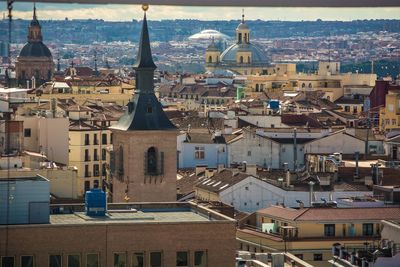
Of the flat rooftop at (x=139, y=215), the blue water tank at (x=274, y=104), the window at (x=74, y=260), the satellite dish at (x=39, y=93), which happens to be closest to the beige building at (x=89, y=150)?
the satellite dish at (x=39, y=93)

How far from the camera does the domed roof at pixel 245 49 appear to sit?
2554 inches

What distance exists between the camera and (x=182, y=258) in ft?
36.2

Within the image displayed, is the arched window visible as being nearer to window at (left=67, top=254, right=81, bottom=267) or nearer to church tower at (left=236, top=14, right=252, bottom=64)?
window at (left=67, top=254, right=81, bottom=267)

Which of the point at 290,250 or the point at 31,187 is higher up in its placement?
the point at 31,187

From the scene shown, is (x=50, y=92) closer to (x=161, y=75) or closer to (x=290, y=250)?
(x=161, y=75)

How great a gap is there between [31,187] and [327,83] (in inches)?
1541

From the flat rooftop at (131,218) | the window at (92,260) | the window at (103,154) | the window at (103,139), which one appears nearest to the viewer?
the window at (92,260)

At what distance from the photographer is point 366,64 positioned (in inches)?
2090

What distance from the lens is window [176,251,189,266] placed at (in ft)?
36.0

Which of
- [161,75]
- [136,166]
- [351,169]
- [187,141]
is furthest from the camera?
[161,75]

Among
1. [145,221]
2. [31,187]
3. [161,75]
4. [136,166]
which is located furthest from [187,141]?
[161,75]

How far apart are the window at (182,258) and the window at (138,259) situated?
22 cm

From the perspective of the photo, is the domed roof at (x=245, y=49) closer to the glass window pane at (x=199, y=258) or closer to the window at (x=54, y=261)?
the glass window pane at (x=199, y=258)

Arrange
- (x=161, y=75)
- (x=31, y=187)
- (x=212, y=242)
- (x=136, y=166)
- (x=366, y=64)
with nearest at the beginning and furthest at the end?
(x=31, y=187)
(x=212, y=242)
(x=136, y=166)
(x=366, y=64)
(x=161, y=75)
